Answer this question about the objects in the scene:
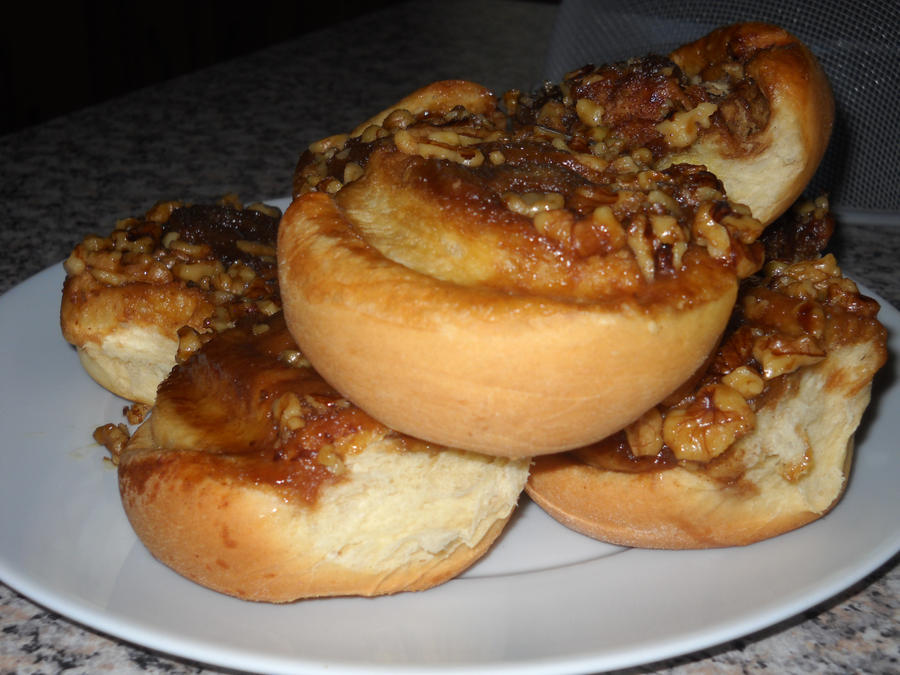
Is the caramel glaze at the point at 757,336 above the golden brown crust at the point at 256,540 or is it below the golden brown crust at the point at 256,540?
above

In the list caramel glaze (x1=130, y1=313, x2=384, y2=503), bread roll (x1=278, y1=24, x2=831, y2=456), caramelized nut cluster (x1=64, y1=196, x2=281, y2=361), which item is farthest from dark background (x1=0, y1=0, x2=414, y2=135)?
bread roll (x1=278, y1=24, x2=831, y2=456)

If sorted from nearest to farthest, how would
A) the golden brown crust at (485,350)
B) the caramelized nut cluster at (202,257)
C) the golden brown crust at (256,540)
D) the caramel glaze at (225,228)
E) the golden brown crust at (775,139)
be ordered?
the golden brown crust at (485,350) < the golden brown crust at (256,540) < the golden brown crust at (775,139) < the caramelized nut cluster at (202,257) < the caramel glaze at (225,228)

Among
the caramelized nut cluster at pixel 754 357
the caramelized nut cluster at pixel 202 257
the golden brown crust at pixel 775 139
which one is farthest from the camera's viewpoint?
the caramelized nut cluster at pixel 202 257

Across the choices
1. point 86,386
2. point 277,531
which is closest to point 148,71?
point 86,386

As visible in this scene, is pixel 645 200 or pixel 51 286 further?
pixel 51 286

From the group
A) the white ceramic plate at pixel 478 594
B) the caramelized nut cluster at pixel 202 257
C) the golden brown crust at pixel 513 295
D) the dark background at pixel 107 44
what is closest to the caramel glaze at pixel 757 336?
the white ceramic plate at pixel 478 594

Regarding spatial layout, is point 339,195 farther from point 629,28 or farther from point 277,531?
point 629,28

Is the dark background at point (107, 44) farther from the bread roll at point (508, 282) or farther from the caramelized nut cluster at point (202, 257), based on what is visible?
the bread roll at point (508, 282)

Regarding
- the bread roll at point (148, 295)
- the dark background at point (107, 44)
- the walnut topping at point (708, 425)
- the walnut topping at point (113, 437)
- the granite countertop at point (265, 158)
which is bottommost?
the dark background at point (107, 44)
